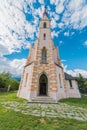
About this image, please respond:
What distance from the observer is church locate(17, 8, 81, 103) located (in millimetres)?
13257

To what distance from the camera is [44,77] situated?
1562 centimetres

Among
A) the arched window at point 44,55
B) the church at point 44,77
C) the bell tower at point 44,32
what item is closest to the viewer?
the church at point 44,77

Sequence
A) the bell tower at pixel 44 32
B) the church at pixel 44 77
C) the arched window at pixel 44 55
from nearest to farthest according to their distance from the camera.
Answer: the church at pixel 44 77 → the arched window at pixel 44 55 → the bell tower at pixel 44 32

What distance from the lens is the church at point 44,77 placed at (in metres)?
13.3

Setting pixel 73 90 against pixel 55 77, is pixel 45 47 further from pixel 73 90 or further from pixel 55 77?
pixel 73 90

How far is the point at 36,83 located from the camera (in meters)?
13.6

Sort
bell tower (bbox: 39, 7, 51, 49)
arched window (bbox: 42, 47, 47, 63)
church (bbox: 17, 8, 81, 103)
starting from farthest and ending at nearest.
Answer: bell tower (bbox: 39, 7, 51, 49)
arched window (bbox: 42, 47, 47, 63)
church (bbox: 17, 8, 81, 103)

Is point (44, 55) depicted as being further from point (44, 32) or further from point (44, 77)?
point (44, 32)

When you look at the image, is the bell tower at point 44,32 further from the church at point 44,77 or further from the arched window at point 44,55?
the arched window at point 44,55

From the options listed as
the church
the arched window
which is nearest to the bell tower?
the church

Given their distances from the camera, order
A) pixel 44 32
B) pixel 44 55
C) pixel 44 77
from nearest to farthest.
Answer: pixel 44 77 → pixel 44 55 → pixel 44 32

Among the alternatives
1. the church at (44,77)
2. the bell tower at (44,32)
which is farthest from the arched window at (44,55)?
the bell tower at (44,32)

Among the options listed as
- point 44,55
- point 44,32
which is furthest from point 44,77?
point 44,32

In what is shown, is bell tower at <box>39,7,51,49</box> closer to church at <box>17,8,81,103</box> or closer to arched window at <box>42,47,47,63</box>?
church at <box>17,8,81,103</box>
